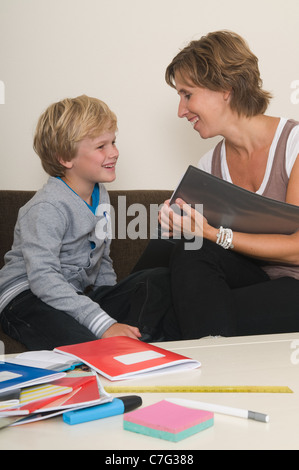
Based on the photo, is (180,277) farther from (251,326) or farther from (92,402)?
(92,402)

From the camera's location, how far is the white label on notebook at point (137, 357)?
3.27 ft

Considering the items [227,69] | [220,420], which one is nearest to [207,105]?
[227,69]

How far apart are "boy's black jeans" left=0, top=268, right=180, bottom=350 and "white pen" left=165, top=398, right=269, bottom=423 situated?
0.68 meters

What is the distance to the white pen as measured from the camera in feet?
2.47

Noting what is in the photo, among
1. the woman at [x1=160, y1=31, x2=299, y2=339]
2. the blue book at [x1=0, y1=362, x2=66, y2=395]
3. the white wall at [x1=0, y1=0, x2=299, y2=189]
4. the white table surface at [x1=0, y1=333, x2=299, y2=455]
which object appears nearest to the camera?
the white table surface at [x1=0, y1=333, x2=299, y2=455]

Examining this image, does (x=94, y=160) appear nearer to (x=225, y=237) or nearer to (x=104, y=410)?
(x=225, y=237)

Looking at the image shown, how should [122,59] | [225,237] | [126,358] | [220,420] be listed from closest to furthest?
[220,420], [126,358], [225,237], [122,59]

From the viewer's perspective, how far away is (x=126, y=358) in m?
1.01

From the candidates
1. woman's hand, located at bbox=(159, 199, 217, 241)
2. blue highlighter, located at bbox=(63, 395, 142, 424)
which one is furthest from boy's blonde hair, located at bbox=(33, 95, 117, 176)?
blue highlighter, located at bbox=(63, 395, 142, 424)

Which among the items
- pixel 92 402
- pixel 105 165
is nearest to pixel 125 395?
pixel 92 402

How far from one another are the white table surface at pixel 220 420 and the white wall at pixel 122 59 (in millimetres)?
1381

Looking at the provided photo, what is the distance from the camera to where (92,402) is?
0.77 metres

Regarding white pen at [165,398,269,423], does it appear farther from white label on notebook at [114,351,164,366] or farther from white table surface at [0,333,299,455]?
white label on notebook at [114,351,164,366]

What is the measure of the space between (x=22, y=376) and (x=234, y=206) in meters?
0.82
